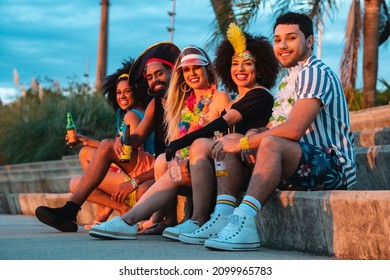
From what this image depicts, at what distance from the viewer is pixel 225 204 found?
17.8 feet

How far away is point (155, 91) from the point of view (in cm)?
716

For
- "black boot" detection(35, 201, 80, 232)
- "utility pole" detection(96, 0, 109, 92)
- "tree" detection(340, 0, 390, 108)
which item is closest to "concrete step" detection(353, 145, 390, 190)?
"black boot" detection(35, 201, 80, 232)

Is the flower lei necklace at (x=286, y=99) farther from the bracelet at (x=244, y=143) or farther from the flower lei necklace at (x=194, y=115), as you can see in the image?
the flower lei necklace at (x=194, y=115)

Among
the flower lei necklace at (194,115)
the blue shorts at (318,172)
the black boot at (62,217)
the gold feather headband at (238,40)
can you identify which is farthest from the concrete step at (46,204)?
the blue shorts at (318,172)

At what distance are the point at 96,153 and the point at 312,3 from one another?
7.54m

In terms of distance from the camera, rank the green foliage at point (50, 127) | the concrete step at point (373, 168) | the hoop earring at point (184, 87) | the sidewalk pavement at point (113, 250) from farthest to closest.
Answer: the green foliage at point (50, 127) → the hoop earring at point (184, 87) → the concrete step at point (373, 168) → the sidewalk pavement at point (113, 250)

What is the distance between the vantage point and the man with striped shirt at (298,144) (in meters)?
5.00

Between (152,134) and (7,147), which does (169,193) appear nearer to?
(152,134)

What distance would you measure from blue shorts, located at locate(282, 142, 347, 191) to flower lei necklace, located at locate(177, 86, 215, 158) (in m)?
1.11

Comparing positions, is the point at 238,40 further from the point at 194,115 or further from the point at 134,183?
the point at 134,183

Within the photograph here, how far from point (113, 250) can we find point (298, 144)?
1272 millimetres

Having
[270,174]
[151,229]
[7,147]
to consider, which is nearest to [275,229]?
[270,174]

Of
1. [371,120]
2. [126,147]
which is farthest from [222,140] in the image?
[371,120]

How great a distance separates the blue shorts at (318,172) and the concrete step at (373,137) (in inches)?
88.2
